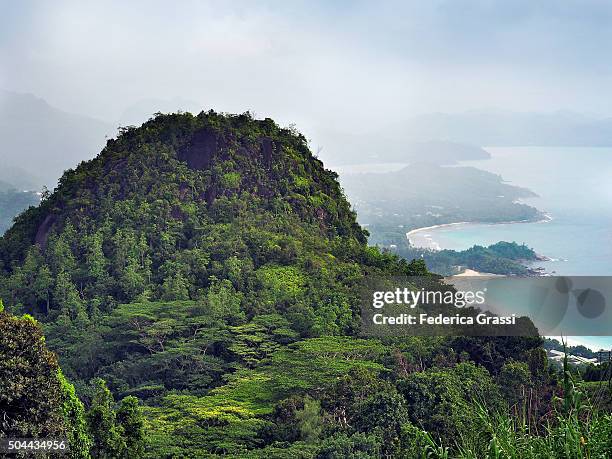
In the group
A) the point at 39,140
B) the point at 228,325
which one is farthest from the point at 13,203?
the point at 228,325

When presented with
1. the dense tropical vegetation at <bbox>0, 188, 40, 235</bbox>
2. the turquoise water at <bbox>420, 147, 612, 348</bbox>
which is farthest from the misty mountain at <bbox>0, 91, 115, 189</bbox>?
the turquoise water at <bbox>420, 147, 612, 348</bbox>

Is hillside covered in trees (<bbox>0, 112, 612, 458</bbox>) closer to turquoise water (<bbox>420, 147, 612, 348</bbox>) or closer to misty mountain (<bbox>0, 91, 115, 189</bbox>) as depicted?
turquoise water (<bbox>420, 147, 612, 348</bbox>)

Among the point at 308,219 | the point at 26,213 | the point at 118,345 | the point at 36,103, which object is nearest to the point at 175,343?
the point at 118,345

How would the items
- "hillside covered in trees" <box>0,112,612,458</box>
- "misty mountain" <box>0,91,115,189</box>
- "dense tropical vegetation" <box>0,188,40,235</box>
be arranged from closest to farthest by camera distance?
"hillside covered in trees" <box>0,112,612,458</box> < "dense tropical vegetation" <box>0,188,40,235</box> < "misty mountain" <box>0,91,115,189</box>

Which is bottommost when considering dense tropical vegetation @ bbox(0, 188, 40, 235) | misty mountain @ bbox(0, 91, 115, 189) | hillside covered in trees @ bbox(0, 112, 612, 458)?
hillside covered in trees @ bbox(0, 112, 612, 458)

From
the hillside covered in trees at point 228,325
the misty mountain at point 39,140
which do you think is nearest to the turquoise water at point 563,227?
the hillside covered in trees at point 228,325

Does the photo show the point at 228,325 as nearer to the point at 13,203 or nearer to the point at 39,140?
the point at 13,203
